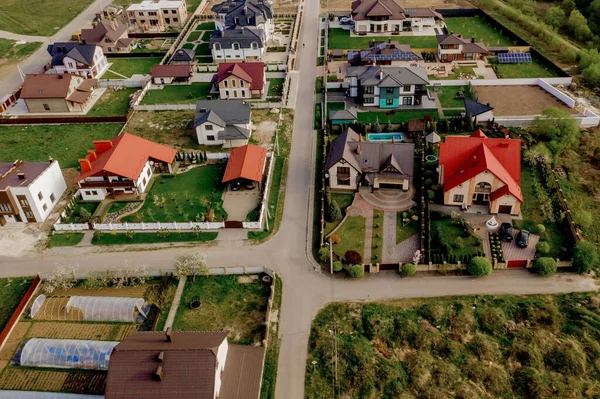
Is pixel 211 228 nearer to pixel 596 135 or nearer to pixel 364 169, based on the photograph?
pixel 364 169

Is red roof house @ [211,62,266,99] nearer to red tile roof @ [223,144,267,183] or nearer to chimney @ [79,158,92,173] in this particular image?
red tile roof @ [223,144,267,183]

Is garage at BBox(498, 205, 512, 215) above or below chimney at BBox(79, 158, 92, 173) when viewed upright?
below

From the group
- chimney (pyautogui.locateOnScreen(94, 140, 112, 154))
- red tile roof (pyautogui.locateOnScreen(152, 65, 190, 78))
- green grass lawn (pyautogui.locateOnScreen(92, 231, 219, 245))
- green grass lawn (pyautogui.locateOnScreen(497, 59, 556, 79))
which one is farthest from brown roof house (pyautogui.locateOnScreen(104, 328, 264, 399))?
green grass lawn (pyautogui.locateOnScreen(497, 59, 556, 79))

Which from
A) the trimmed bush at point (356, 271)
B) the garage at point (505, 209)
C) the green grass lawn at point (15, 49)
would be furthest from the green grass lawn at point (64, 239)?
the green grass lawn at point (15, 49)

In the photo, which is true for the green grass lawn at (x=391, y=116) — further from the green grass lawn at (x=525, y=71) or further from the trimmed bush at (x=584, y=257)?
the trimmed bush at (x=584, y=257)

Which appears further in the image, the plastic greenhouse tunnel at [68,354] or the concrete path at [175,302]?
the concrete path at [175,302]

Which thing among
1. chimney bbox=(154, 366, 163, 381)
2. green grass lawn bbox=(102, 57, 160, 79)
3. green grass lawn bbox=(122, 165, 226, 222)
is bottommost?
green grass lawn bbox=(122, 165, 226, 222)

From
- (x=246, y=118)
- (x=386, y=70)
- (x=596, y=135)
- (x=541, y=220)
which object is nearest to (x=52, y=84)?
(x=246, y=118)
